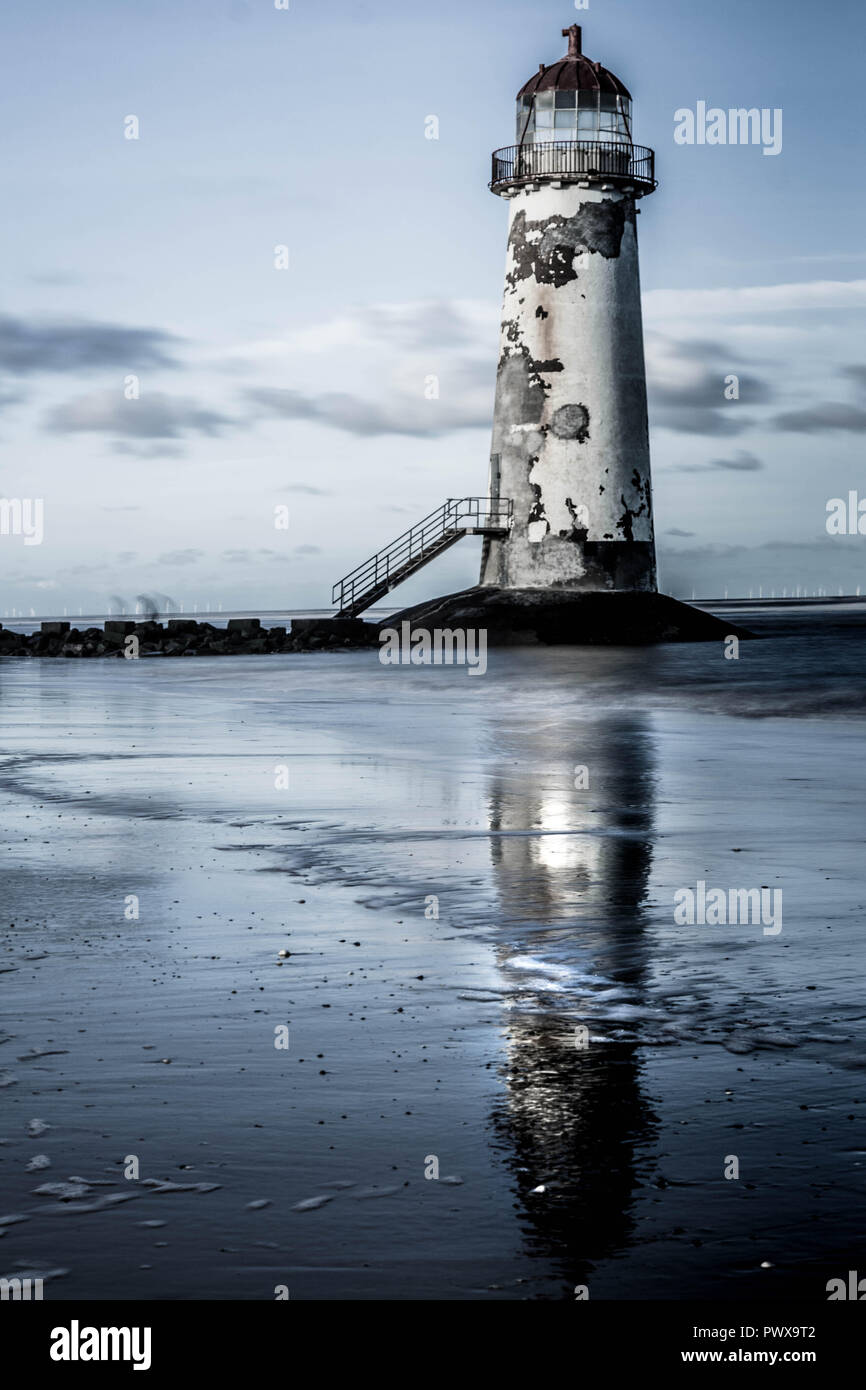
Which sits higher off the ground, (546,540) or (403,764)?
(546,540)

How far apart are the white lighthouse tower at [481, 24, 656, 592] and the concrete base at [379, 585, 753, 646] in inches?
16.5

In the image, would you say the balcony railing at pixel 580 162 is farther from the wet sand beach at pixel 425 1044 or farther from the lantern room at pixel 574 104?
the wet sand beach at pixel 425 1044

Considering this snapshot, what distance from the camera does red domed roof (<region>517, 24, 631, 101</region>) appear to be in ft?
143

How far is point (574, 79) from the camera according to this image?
4350cm

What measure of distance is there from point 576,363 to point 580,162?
533 centimetres

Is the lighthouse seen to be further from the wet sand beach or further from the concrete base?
the wet sand beach

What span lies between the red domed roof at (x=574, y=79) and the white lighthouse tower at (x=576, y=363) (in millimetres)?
455

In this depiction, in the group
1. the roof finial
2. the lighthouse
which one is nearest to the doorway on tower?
the lighthouse

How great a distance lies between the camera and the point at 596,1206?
4457 mm

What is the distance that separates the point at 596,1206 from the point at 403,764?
44.9 ft

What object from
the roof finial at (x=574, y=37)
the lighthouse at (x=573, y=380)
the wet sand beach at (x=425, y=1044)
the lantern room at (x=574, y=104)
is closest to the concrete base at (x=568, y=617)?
the lighthouse at (x=573, y=380)
